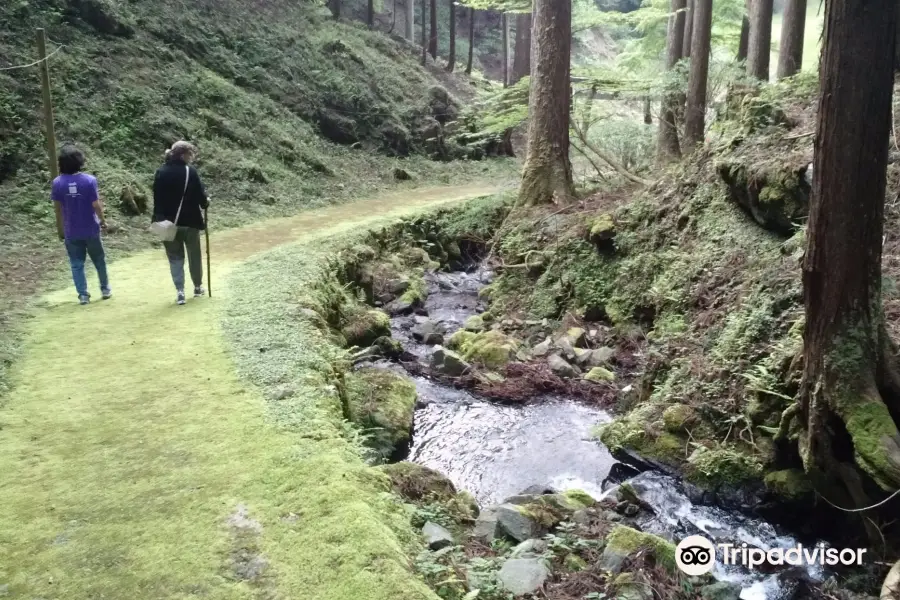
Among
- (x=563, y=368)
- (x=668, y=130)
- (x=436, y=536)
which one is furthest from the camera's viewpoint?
(x=668, y=130)

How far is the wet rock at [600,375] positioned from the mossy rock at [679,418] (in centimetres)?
190

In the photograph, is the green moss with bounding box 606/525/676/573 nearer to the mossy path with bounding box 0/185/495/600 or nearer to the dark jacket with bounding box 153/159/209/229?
the mossy path with bounding box 0/185/495/600

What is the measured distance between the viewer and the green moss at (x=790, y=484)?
5.64 meters

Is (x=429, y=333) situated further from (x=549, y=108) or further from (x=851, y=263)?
(x=851, y=263)

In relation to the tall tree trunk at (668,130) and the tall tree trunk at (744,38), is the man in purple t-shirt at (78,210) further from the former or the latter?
the tall tree trunk at (744,38)

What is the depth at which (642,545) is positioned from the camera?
16.0 feet

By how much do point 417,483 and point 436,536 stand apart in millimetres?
931

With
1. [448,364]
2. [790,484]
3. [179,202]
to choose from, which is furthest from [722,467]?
[179,202]

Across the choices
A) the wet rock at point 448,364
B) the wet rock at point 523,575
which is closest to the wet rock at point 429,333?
the wet rock at point 448,364

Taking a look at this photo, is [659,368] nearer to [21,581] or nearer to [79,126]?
[21,581]

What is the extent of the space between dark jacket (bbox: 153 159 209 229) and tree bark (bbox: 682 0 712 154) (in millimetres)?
8886

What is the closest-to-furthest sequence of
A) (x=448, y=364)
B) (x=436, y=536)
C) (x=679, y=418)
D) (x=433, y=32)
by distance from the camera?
(x=436, y=536) → (x=679, y=418) → (x=448, y=364) → (x=433, y=32)

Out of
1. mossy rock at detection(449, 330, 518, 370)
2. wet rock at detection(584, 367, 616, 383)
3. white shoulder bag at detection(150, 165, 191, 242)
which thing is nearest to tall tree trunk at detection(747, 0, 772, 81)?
wet rock at detection(584, 367, 616, 383)

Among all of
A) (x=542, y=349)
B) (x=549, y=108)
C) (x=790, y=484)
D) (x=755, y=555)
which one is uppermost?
(x=549, y=108)
